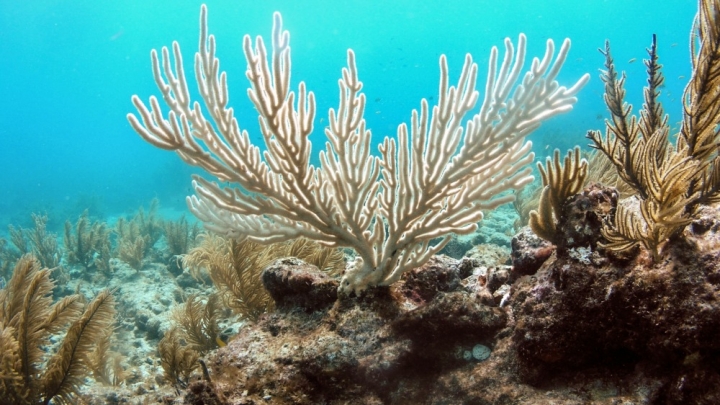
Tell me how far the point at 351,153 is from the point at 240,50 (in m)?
106

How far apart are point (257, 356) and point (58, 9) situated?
8844 centimetres

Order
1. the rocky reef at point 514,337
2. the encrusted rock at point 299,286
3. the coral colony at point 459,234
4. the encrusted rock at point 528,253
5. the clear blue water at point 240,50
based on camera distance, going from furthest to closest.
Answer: the clear blue water at point 240,50 < the encrusted rock at point 299,286 < the encrusted rock at point 528,253 < the coral colony at point 459,234 < the rocky reef at point 514,337

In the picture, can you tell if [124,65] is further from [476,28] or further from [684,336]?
[684,336]

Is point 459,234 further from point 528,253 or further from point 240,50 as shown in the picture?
point 240,50

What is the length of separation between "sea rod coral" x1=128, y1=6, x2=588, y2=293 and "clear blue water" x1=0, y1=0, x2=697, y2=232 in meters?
72.0

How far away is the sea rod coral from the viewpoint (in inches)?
85.6

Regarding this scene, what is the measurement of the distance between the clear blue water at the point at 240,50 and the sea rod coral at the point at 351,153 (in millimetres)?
71973

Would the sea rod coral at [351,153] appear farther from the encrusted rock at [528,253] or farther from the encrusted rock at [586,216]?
the encrusted rock at [528,253]

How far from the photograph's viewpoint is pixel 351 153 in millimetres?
2475

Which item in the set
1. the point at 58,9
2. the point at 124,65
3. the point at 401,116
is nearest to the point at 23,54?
the point at 124,65

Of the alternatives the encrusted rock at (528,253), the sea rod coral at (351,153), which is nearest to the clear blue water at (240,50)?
the encrusted rock at (528,253)

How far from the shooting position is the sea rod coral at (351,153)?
2174 millimetres

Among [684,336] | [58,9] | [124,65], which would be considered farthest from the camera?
[124,65]

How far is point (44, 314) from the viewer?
137 inches
